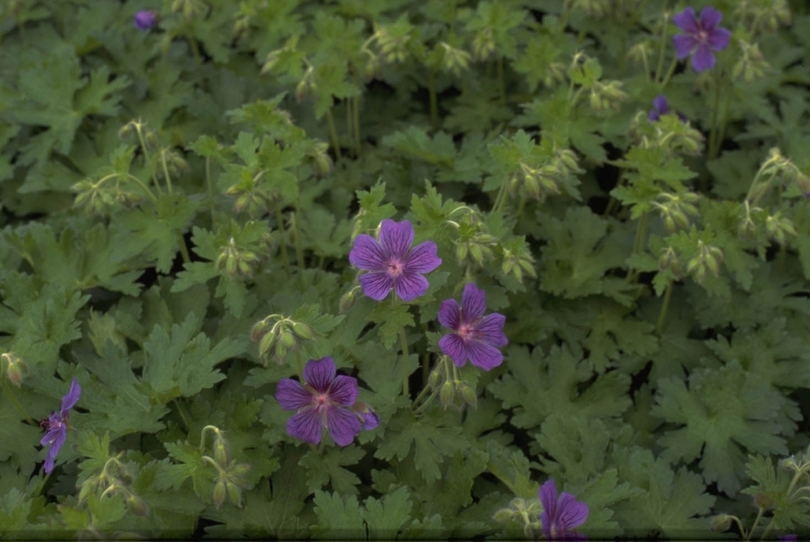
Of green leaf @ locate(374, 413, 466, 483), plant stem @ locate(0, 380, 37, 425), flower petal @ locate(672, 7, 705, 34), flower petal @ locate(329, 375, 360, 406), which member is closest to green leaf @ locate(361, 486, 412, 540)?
green leaf @ locate(374, 413, 466, 483)

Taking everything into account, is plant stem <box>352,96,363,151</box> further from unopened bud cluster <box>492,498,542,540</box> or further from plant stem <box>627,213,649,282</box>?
unopened bud cluster <box>492,498,542,540</box>

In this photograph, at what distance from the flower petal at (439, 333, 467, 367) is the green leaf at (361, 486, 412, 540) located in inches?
16.9

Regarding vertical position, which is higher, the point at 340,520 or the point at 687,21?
the point at 687,21

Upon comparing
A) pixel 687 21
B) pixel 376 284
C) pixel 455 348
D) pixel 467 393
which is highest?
pixel 687 21

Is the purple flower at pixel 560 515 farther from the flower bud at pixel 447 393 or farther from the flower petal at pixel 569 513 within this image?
the flower bud at pixel 447 393

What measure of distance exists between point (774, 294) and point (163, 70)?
278 cm

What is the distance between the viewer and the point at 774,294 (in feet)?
10.3

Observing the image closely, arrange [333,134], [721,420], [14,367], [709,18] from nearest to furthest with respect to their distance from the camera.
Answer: [14,367]
[721,420]
[709,18]
[333,134]

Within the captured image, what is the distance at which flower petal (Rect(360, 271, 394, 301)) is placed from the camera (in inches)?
86.1

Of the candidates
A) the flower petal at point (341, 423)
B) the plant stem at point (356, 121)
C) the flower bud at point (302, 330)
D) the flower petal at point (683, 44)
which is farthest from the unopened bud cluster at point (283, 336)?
the flower petal at point (683, 44)

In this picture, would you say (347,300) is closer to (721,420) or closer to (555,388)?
(555,388)

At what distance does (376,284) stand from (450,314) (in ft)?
0.72

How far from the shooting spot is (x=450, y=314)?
2.24m

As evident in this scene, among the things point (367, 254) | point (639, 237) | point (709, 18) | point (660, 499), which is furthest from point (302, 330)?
point (709, 18)
